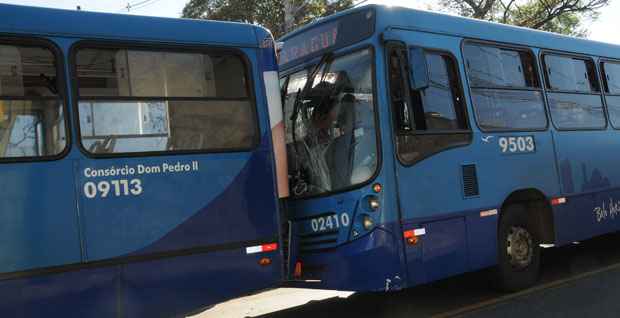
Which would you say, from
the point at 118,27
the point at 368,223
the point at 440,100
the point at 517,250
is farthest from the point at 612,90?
the point at 118,27

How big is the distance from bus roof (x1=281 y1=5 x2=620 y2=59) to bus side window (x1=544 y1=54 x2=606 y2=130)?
0.20 meters

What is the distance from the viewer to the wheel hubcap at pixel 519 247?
724cm

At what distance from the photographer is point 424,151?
632 centimetres

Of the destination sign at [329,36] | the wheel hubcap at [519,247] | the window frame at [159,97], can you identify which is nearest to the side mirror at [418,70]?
the destination sign at [329,36]

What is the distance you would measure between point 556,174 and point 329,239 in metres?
3.42

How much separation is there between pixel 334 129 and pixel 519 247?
9.23ft

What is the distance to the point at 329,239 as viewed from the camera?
6070 millimetres

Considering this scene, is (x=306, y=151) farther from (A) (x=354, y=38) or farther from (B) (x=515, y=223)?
(B) (x=515, y=223)

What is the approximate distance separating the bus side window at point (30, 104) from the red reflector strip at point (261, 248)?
1799mm

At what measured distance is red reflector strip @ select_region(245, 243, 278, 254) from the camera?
5551 millimetres

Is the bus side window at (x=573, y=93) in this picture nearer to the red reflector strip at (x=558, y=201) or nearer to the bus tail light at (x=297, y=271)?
the red reflector strip at (x=558, y=201)

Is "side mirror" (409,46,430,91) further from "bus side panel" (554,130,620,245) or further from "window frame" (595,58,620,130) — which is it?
"window frame" (595,58,620,130)

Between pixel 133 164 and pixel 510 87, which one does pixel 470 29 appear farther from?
pixel 133 164

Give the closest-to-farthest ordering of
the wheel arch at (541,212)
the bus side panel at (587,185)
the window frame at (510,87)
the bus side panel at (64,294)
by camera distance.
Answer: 1. the bus side panel at (64,294)
2. the window frame at (510,87)
3. the wheel arch at (541,212)
4. the bus side panel at (587,185)
